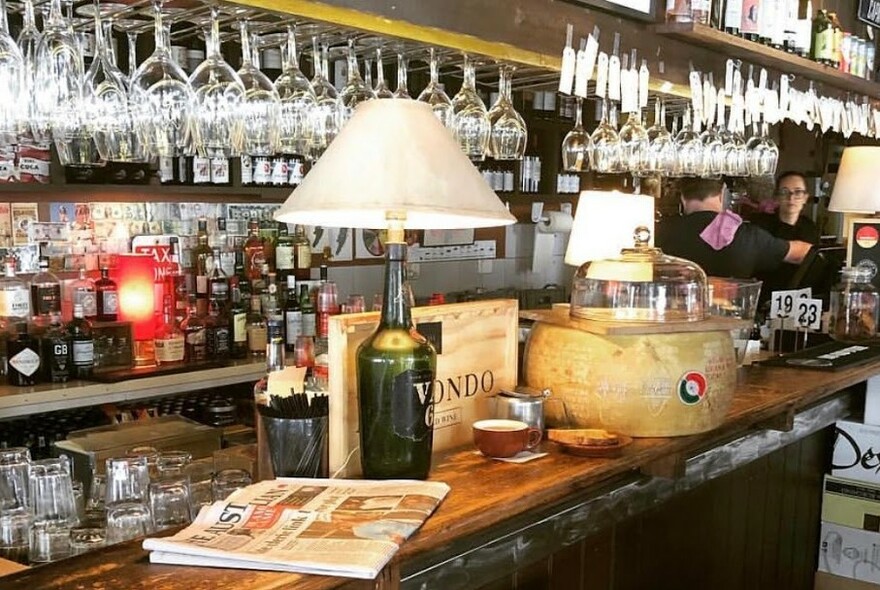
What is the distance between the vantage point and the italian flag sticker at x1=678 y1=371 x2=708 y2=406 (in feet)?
6.22

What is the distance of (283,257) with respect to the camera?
14.8 ft

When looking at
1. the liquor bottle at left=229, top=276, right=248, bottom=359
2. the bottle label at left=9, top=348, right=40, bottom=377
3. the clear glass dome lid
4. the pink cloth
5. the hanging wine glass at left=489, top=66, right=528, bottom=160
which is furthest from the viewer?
the pink cloth

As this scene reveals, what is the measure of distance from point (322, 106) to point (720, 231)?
119 inches

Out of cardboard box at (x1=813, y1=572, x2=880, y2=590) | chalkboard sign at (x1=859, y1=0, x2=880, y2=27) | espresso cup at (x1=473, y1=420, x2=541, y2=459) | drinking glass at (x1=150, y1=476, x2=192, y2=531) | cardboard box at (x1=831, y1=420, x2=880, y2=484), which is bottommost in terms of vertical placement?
cardboard box at (x1=813, y1=572, x2=880, y2=590)

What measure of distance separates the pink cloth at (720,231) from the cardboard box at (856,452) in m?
1.63

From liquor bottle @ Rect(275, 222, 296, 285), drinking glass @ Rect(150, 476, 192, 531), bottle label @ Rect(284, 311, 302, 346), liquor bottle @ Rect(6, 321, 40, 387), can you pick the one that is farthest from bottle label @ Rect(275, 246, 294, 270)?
drinking glass @ Rect(150, 476, 192, 531)

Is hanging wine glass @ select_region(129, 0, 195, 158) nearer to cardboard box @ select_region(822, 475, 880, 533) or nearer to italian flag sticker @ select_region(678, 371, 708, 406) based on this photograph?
italian flag sticker @ select_region(678, 371, 708, 406)

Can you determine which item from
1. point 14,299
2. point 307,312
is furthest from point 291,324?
point 14,299

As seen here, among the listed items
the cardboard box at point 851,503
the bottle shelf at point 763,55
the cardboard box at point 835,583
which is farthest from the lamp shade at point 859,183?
the cardboard box at point 835,583

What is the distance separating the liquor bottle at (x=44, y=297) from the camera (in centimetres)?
369

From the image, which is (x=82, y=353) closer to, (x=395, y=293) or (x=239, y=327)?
(x=239, y=327)

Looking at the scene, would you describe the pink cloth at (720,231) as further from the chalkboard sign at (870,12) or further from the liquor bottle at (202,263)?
the liquor bottle at (202,263)

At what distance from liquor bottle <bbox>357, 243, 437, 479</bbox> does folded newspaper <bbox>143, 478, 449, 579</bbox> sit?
0.04 m

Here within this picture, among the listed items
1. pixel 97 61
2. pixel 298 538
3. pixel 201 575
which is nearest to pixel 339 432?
pixel 298 538
